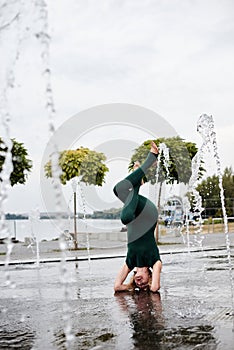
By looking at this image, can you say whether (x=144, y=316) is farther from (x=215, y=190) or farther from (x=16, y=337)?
(x=215, y=190)

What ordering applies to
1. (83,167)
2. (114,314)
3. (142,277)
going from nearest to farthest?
(114,314), (142,277), (83,167)

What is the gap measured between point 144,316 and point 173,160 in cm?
1706

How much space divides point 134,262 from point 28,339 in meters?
3.02

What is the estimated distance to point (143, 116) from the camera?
717 inches

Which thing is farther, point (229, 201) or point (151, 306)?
point (229, 201)

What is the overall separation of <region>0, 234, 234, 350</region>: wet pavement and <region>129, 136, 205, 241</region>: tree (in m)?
12.4

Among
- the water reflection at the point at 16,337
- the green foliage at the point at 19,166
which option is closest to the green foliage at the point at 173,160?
the green foliage at the point at 19,166

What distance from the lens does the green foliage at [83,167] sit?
22953 mm

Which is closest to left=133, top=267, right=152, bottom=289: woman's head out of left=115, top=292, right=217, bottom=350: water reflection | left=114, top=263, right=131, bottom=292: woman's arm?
left=114, top=263, right=131, bottom=292: woman's arm

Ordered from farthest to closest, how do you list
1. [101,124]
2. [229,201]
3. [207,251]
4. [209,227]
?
1. [229,201]
2. [209,227]
3. [101,124]
4. [207,251]

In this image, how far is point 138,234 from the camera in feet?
26.6

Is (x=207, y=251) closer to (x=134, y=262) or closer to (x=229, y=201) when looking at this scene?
(x=134, y=262)

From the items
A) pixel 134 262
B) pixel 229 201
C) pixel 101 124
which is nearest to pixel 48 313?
pixel 134 262

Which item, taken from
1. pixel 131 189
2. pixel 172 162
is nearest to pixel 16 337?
pixel 131 189
